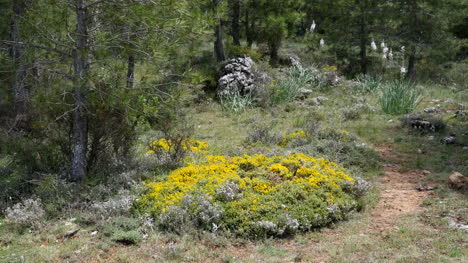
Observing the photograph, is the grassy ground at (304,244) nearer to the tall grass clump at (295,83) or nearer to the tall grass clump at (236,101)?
the tall grass clump at (236,101)

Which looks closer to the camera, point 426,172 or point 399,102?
point 426,172

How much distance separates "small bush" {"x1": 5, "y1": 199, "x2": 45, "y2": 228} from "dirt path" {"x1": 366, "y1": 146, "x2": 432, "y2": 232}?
146 inches

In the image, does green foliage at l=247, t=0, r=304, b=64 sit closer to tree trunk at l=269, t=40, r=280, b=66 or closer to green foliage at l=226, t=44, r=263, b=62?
tree trunk at l=269, t=40, r=280, b=66

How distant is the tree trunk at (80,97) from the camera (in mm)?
5869

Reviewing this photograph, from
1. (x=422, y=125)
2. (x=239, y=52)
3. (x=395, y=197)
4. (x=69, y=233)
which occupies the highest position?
(x=239, y=52)

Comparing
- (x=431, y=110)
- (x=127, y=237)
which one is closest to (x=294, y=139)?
(x=127, y=237)

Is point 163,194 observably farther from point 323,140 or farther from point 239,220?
point 323,140

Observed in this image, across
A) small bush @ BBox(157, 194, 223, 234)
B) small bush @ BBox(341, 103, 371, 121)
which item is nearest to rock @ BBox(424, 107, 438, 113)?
small bush @ BBox(341, 103, 371, 121)

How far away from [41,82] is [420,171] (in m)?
5.64

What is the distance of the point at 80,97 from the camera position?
20.4 feet

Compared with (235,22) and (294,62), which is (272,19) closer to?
(235,22)

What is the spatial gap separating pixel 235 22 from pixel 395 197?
10250mm

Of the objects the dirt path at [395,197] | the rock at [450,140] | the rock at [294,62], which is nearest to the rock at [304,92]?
the rock at [294,62]

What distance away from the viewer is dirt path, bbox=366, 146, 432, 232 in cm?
562
